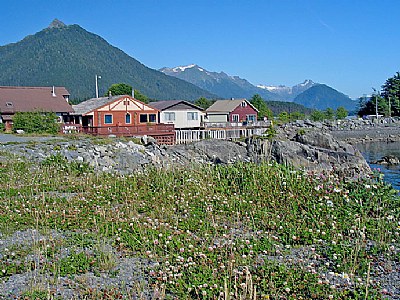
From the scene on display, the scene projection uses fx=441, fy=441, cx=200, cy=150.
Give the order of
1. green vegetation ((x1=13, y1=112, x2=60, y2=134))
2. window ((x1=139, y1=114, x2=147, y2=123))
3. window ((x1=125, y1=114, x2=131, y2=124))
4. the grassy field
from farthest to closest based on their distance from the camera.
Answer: window ((x1=139, y1=114, x2=147, y2=123)) < window ((x1=125, y1=114, x2=131, y2=124)) < green vegetation ((x1=13, y1=112, x2=60, y2=134)) < the grassy field

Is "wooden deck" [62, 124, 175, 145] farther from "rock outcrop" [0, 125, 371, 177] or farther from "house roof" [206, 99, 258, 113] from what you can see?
"house roof" [206, 99, 258, 113]

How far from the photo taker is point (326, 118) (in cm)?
8925

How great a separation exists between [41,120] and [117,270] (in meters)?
28.6

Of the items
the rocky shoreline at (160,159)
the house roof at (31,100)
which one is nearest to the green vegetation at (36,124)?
the rocky shoreline at (160,159)

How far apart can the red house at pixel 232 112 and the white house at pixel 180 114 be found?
1387cm

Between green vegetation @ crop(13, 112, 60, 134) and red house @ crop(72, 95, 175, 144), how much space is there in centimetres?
590

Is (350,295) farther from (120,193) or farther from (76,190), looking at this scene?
(76,190)

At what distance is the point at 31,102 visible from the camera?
43.6 metres

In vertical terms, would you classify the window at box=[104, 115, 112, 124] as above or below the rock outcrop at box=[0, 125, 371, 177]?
above

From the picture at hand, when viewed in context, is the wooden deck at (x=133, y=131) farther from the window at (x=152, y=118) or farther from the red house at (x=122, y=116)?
the window at (x=152, y=118)

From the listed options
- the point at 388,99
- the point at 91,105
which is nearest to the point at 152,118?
the point at 91,105

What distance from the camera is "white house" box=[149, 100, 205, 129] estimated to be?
48.8 m

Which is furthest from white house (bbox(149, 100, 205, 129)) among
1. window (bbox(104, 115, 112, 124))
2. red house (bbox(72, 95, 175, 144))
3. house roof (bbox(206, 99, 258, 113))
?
house roof (bbox(206, 99, 258, 113))

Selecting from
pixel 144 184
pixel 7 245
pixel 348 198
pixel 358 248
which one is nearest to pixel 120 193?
pixel 144 184
